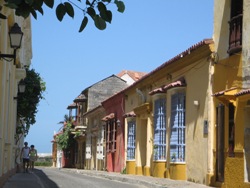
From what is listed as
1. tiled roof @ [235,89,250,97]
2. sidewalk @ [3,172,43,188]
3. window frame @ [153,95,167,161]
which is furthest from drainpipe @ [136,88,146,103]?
tiled roof @ [235,89,250,97]

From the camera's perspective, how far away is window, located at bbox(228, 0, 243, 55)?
1377 centimetres

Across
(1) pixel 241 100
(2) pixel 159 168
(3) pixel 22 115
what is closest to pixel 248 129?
(1) pixel 241 100

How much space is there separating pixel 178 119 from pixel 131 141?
7969 millimetres

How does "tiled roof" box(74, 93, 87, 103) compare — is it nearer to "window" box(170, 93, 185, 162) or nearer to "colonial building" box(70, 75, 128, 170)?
"colonial building" box(70, 75, 128, 170)

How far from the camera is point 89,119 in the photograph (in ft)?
137

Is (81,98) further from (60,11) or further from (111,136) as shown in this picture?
(60,11)

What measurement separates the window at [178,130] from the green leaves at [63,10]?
546 inches

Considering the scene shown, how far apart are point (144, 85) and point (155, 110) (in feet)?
8.80

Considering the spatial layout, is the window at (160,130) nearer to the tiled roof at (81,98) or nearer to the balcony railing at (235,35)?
the balcony railing at (235,35)

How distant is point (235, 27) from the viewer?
14062 millimetres

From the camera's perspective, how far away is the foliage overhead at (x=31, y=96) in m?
23.8

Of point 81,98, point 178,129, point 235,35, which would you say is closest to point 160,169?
point 178,129

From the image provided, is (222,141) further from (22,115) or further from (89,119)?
(89,119)

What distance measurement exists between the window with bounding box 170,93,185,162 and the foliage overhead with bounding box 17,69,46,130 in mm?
8078
